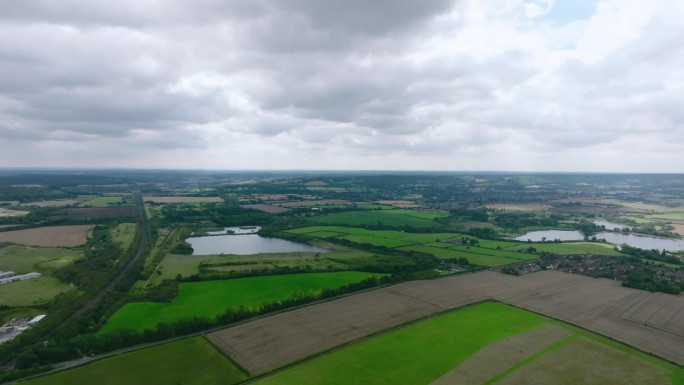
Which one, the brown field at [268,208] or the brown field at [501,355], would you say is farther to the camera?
the brown field at [268,208]

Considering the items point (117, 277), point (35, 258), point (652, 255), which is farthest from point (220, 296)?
point (652, 255)

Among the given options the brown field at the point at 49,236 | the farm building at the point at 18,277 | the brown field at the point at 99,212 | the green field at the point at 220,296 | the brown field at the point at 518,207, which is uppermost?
the brown field at the point at 99,212

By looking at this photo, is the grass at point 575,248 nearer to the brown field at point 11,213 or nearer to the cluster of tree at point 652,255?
the cluster of tree at point 652,255

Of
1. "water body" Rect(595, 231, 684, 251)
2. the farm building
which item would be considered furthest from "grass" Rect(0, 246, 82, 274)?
"water body" Rect(595, 231, 684, 251)

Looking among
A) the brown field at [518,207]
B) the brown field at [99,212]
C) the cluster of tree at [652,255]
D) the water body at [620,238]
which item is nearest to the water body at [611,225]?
the water body at [620,238]

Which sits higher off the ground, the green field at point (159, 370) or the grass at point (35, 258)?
the grass at point (35, 258)

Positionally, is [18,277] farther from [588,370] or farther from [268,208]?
[268,208]

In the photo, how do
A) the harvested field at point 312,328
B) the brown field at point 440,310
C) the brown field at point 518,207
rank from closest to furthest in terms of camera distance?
the harvested field at point 312,328, the brown field at point 440,310, the brown field at point 518,207
